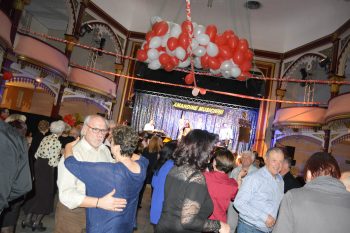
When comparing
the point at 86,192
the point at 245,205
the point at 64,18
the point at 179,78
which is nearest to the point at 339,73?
the point at 179,78

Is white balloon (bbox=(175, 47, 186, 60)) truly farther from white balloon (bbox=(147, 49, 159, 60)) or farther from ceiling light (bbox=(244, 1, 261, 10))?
ceiling light (bbox=(244, 1, 261, 10))

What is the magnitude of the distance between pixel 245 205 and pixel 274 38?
11582 millimetres

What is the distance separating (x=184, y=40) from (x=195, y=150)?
11.7 ft

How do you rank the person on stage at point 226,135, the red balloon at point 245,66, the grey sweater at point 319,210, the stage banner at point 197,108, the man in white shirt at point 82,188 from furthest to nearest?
the stage banner at point 197,108 < the person on stage at point 226,135 < the red balloon at point 245,66 < the man in white shirt at point 82,188 < the grey sweater at point 319,210

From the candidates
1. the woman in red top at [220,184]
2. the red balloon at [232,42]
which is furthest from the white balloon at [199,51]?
the woman in red top at [220,184]

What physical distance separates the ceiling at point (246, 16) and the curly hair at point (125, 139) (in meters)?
10.5

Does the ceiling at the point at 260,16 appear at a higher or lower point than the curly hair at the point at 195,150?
higher

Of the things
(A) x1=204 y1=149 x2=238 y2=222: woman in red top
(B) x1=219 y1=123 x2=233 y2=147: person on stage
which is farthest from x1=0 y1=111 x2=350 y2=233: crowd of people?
(B) x1=219 y1=123 x2=233 y2=147: person on stage

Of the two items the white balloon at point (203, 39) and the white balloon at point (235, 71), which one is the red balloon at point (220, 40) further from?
the white balloon at point (235, 71)

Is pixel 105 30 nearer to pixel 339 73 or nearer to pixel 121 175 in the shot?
→ pixel 339 73

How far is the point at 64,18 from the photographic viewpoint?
13.6 m

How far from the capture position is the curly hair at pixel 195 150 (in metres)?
2.00

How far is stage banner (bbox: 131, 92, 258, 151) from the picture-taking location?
14211 mm

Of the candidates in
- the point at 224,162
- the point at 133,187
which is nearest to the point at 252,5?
the point at 224,162
